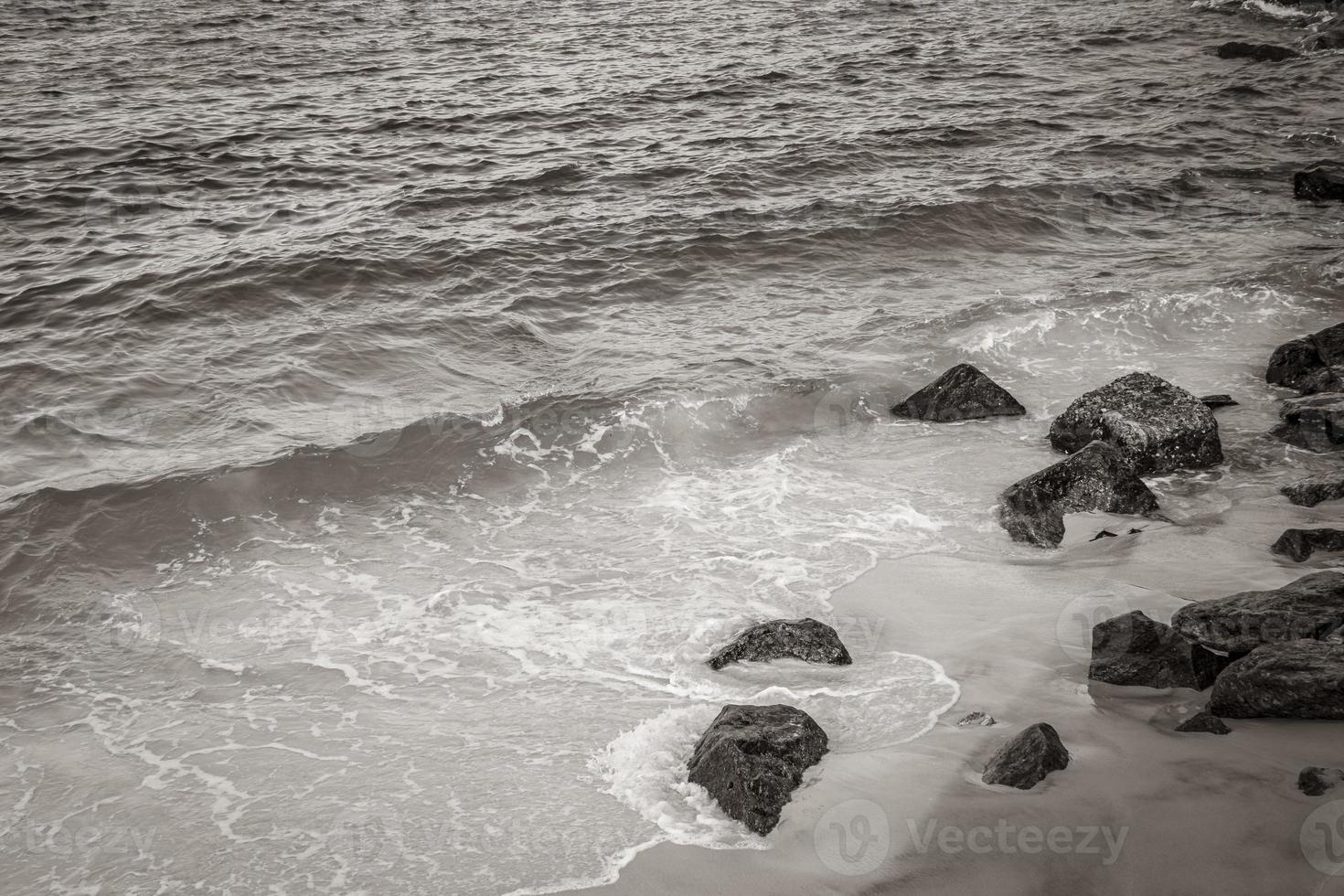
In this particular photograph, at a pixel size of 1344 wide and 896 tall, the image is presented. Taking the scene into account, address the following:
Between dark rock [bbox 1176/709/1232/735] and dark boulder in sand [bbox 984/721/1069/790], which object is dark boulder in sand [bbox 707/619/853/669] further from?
dark rock [bbox 1176/709/1232/735]

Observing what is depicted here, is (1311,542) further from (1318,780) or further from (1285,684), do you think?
(1318,780)

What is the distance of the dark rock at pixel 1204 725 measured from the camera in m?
5.48

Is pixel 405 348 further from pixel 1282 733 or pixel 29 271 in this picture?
pixel 1282 733

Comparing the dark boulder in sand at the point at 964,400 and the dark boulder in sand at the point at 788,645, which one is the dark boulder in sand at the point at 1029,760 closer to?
the dark boulder in sand at the point at 788,645

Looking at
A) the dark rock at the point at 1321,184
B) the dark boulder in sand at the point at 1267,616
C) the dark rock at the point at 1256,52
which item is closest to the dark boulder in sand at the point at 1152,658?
the dark boulder in sand at the point at 1267,616

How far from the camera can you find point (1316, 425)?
932 cm

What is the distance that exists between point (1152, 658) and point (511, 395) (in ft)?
23.6

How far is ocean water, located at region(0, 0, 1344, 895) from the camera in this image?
612cm

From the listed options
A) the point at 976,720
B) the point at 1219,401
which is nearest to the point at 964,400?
the point at 1219,401

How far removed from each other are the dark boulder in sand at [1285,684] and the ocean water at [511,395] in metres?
1.60

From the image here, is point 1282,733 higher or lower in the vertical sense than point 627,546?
higher

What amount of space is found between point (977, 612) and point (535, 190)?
1157 centimetres

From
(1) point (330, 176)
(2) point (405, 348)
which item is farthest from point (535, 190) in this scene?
(2) point (405, 348)

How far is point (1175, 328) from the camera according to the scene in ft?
41.7
